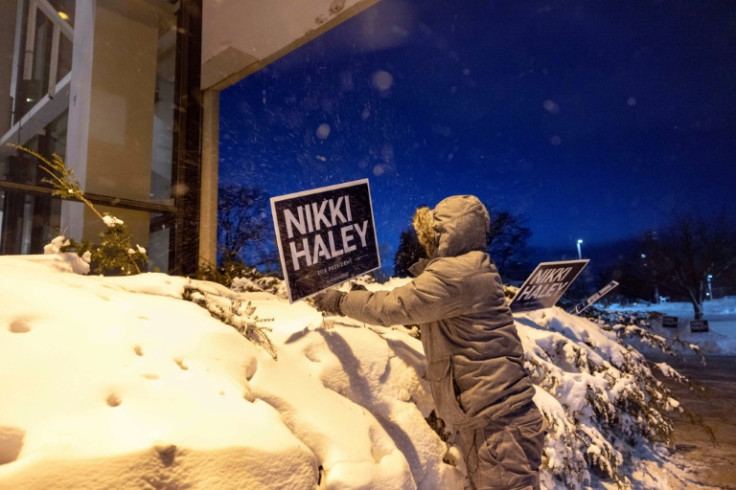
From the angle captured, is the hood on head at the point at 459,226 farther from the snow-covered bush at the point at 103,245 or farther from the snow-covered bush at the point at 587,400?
the snow-covered bush at the point at 103,245

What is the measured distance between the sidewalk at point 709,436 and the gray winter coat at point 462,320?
10.6ft

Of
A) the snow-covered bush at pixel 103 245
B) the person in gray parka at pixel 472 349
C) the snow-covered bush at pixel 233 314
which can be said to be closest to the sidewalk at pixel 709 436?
the person in gray parka at pixel 472 349

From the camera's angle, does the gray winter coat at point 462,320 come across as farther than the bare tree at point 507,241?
No

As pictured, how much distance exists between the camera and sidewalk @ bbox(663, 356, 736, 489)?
405 centimetres

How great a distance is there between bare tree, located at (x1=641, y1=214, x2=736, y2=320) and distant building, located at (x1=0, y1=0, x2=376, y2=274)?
89.3ft

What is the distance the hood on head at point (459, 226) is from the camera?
2.14 metres

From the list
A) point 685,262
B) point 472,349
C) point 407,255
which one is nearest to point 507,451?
point 472,349

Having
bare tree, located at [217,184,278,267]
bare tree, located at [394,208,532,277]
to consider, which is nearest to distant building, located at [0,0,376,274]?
bare tree, located at [217,184,278,267]

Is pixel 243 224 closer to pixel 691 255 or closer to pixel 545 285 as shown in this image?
pixel 545 285

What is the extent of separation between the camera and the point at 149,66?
5.79 meters

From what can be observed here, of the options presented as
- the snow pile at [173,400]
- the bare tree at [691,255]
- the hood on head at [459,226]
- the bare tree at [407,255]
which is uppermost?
the bare tree at [691,255]

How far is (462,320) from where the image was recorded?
2.08 metres

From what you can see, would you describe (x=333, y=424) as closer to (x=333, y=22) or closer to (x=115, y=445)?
(x=115, y=445)

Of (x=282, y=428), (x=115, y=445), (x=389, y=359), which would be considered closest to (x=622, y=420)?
(x=389, y=359)
